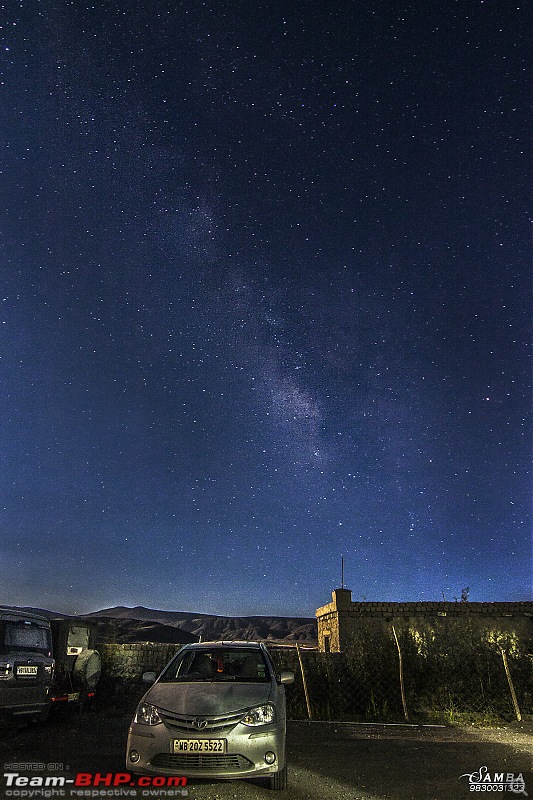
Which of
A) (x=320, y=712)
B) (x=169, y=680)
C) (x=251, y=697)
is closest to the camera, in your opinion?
(x=251, y=697)

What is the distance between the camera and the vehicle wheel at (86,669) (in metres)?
11.9

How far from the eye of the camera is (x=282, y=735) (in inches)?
245

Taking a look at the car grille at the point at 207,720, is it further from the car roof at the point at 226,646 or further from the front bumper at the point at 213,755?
the car roof at the point at 226,646

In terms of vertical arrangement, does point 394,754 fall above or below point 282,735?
below

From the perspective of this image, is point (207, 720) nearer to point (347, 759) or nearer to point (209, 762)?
point (209, 762)

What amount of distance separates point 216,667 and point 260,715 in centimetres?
197

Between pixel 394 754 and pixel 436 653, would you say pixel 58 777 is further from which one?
pixel 436 653

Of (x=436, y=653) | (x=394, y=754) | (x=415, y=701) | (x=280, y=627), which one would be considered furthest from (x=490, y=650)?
(x=280, y=627)

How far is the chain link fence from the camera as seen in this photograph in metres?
12.0

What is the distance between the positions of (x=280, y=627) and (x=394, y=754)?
78593 mm

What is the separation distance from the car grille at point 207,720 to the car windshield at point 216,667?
0.92m

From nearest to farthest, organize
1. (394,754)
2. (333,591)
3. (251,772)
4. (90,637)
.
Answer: (251,772)
(394,754)
(90,637)
(333,591)

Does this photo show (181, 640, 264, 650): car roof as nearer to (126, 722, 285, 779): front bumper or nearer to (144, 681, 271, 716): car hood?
Answer: (144, 681, 271, 716): car hood

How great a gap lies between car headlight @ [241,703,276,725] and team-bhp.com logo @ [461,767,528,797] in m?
2.29
